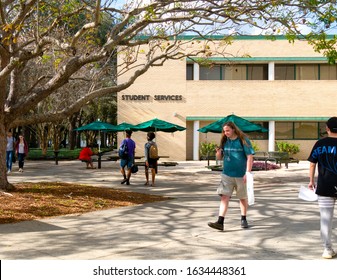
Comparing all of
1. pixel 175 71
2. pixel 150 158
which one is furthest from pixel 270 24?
pixel 175 71

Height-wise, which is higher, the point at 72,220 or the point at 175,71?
the point at 175,71

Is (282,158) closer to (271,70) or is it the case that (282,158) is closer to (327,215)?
(271,70)

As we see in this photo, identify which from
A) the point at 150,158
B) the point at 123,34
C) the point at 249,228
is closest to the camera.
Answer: the point at 249,228

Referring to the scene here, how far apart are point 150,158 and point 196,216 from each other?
522 cm

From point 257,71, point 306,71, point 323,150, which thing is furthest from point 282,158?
point 323,150

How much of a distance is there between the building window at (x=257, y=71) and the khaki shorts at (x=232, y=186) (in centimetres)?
2417

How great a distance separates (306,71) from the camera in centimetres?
3067

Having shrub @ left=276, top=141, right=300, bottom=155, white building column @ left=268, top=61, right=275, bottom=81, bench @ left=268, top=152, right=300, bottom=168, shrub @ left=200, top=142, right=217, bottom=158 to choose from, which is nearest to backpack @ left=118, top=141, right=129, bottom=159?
bench @ left=268, top=152, right=300, bottom=168

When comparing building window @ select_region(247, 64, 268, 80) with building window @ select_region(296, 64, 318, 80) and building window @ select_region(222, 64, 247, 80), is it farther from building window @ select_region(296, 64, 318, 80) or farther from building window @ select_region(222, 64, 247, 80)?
building window @ select_region(296, 64, 318, 80)

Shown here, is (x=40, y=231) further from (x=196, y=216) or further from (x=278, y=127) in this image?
(x=278, y=127)

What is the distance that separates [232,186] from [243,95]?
2319cm

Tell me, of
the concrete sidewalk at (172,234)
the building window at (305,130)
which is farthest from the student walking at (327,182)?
the building window at (305,130)

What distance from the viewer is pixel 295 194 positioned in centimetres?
1203

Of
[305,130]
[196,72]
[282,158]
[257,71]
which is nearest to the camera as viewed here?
[282,158]
